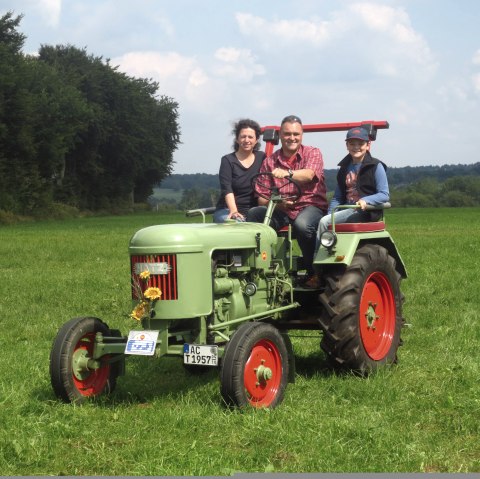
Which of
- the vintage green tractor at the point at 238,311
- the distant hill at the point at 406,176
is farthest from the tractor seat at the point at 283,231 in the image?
the distant hill at the point at 406,176

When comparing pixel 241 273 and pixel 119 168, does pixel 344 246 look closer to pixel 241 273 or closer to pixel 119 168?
pixel 241 273

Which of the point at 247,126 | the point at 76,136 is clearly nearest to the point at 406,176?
the point at 76,136

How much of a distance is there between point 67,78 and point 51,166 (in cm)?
1290

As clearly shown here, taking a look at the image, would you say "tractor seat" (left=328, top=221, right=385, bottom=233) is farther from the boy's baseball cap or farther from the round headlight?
the boy's baseball cap

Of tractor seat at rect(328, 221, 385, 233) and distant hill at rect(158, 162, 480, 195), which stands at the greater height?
distant hill at rect(158, 162, 480, 195)

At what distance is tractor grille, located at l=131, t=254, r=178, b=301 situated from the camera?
19.1ft

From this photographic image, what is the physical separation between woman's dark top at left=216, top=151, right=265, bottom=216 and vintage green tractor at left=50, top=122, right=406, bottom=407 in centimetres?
50

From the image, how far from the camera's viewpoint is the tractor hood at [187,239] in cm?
585

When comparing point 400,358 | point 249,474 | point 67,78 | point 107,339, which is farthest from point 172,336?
point 67,78

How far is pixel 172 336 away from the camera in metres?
6.02

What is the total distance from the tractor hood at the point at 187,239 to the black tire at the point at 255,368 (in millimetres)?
676

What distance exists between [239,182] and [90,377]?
2380 millimetres

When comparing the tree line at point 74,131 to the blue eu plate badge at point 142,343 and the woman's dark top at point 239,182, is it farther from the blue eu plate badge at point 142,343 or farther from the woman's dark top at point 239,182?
the blue eu plate badge at point 142,343

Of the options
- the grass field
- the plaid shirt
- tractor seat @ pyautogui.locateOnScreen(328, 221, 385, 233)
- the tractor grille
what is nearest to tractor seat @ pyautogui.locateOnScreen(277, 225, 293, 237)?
the plaid shirt
